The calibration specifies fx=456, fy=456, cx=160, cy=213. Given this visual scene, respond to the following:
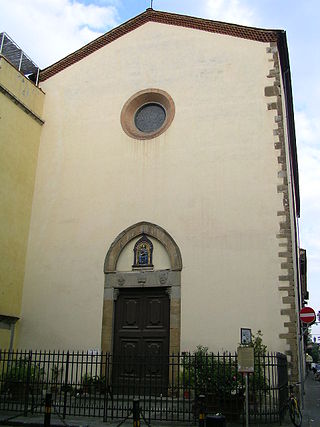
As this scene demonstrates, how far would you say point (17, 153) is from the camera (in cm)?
1517

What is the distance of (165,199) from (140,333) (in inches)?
158

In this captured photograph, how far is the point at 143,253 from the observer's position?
45.0 feet

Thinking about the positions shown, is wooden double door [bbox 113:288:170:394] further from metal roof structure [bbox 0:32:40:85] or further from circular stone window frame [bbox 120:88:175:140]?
metal roof structure [bbox 0:32:40:85]

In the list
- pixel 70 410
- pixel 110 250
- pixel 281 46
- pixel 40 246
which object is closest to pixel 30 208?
pixel 40 246

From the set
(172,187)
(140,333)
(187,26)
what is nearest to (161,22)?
(187,26)

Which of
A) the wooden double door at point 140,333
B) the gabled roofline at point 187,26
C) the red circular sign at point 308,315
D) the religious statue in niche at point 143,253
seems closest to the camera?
the red circular sign at point 308,315

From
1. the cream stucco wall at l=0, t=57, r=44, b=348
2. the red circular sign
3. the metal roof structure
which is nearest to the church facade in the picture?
the cream stucco wall at l=0, t=57, r=44, b=348

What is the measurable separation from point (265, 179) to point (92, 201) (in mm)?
5555

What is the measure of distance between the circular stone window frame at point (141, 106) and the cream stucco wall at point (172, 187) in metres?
0.22

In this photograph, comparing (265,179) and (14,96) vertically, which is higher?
(14,96)

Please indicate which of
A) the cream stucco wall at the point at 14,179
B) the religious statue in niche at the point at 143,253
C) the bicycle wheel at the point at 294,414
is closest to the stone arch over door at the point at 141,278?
the religious statue in niche at the point at 143,253

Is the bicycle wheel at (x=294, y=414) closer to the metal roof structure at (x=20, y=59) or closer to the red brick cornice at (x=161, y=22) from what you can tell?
the red brick cornice at (x=161, y=22)

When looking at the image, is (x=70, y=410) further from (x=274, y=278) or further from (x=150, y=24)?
(x=150, y=24)

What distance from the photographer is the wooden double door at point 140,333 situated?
12.7m
